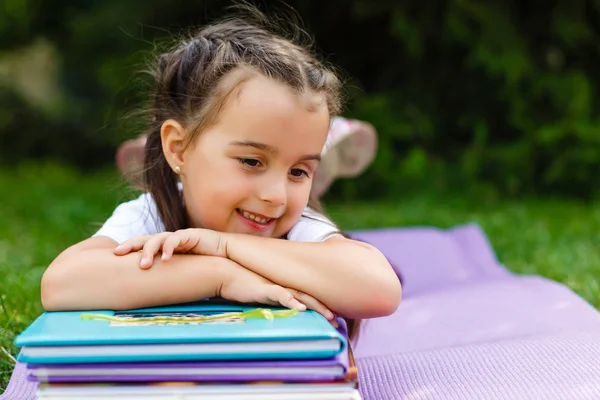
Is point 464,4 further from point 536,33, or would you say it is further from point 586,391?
point 586,391

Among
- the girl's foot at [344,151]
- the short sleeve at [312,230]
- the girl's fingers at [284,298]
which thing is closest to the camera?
the girl's fingers at [284,298]

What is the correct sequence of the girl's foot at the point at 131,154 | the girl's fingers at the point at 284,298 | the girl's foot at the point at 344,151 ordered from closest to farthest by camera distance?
the girl's fingers at the point at 284,298 < the girl's foot at the point at 131,154 < the girl's foot at the point at 344,151

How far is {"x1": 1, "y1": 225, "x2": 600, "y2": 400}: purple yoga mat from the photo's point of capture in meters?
1.58

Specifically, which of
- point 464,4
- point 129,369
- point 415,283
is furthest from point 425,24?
point 129,369

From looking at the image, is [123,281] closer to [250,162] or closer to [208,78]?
[250,162]

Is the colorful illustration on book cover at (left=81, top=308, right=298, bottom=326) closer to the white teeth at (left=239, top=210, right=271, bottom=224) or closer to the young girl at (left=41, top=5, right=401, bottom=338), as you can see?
the young girl at (left=41, top=5, right=401, bottom=338)

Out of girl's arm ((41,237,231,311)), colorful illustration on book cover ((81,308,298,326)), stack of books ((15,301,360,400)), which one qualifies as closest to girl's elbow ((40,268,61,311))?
girl's arm ((41,237,231,311))

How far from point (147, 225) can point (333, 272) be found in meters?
0.60

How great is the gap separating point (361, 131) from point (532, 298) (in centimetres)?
104

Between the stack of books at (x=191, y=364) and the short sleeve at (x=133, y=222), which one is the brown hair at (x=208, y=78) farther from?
the stack of books at (x=191, y=364)

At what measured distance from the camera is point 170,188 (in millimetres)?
2010

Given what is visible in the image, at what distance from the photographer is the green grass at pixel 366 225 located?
94.9 inches

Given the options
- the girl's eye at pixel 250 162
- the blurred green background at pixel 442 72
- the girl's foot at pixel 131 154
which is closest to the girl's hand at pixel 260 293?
the girl's eye at pixel 250 162

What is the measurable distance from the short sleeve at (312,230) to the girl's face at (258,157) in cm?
8
